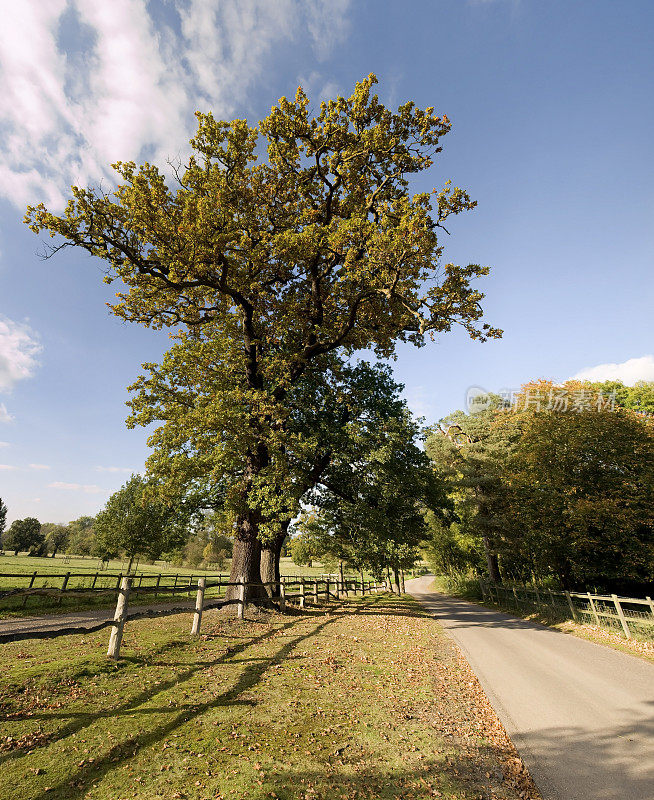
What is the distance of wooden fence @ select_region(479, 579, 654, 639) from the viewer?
503 inches

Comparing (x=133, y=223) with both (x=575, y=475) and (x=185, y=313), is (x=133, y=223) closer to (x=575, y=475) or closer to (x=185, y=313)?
(x=185, y=313)

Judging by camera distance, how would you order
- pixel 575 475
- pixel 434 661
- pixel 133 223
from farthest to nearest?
pixel 575 475 < pixel 133 223 < pixel 434 661

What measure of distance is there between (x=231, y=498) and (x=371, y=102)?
1611cm

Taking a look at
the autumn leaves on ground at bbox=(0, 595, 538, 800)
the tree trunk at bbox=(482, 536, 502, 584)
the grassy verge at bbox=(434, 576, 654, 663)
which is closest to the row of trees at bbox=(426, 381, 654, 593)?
the tree trunk at bbox=(482, 536, 502, 584)

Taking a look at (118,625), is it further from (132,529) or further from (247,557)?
(132,529)

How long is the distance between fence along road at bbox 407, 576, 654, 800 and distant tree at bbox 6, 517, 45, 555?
103m

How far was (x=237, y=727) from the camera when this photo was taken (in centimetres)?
529

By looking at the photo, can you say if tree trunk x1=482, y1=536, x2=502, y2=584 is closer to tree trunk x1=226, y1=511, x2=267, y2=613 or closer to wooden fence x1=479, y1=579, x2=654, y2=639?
wooden fence x1=479, y1=579, x2=654, y2=639

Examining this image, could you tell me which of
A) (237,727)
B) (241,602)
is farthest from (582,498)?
(237,727)

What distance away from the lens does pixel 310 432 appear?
16.8 m

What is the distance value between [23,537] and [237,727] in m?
106

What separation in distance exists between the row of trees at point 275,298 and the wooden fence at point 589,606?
7.85 meters

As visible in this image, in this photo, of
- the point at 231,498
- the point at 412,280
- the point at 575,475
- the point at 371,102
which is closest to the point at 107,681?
the point at 231,498

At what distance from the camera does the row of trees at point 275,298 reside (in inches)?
502
